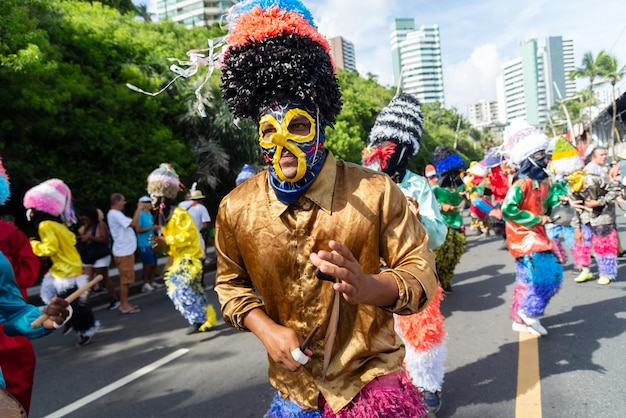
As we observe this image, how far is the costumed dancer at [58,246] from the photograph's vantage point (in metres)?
5.11

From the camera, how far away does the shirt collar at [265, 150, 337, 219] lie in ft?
5.28


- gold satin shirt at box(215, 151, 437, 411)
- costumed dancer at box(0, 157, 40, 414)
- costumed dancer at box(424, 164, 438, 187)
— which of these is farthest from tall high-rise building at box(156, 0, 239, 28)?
gold satin shirt at box(215, 151, 437, 411)

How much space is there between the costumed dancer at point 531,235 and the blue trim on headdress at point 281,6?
3165mm

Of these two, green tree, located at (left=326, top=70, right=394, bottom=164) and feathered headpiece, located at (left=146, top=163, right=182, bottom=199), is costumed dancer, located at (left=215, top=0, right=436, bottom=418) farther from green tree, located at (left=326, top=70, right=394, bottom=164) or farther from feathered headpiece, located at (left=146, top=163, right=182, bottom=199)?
green tree, located at (left=326, top=70, right=394, bottom=164)

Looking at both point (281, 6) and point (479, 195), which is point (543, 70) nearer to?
point (479, 195)

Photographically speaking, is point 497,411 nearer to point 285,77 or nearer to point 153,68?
point 285,77

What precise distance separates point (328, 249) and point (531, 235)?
3318 millimetres

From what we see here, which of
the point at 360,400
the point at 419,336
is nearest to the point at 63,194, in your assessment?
the point at 419,336

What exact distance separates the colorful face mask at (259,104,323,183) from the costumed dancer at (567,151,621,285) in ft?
20.0

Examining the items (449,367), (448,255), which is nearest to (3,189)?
(449,367)

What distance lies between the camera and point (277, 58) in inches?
65.5

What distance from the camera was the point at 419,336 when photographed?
2885 mm

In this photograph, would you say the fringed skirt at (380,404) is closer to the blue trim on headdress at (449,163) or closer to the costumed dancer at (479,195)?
the blue trim on headdress at (449,163)

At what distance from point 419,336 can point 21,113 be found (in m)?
9.16
